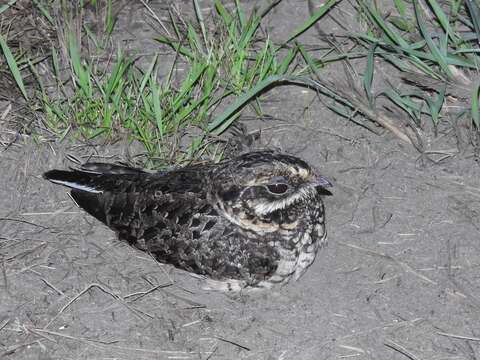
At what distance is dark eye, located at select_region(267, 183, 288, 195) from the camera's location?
464 cm

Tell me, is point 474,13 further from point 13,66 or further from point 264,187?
point 13,66

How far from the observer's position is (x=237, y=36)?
5.94m

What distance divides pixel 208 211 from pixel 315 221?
0.57 metres

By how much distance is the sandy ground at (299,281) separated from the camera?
4.48 meters

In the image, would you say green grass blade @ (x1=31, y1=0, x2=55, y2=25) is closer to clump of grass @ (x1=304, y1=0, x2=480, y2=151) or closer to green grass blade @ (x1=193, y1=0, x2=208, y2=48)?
green grass blade @ (x1=193, y1=0, x2=208, y2=48)

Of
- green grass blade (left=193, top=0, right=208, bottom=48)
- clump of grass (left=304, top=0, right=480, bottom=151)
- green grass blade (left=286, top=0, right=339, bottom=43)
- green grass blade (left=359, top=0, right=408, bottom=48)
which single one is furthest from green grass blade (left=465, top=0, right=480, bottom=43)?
green grass blade (left=193, top=0, right=208, bottom=48)

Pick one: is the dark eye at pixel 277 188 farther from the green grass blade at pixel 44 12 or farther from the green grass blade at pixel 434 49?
the green grass blade at pixel 44 12

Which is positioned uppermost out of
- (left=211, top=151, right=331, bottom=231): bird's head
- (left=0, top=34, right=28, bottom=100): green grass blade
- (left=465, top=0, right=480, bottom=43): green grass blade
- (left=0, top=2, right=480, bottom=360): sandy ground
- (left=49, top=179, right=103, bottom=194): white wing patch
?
(left=465, top=0, right=480, bottom=43): green grass blade

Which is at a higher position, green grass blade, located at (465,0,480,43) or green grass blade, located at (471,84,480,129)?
green grass blade, located at (465,0,480,43)

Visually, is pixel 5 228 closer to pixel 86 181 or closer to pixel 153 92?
pixel 86 181

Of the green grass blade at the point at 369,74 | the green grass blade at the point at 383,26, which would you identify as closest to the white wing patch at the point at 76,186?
the green grass blade at the point at 369,74

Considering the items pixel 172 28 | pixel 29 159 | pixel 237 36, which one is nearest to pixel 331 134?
pixel 237 36

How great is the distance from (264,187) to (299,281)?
Answer: 57 cm

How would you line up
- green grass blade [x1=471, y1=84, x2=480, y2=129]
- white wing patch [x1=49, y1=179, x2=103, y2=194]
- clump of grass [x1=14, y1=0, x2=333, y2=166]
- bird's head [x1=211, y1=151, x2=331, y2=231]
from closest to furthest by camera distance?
bird's head [x1=211, y1=151, x2=331, y2=231] → white wing patch [x1=49, y1=179, x2=103, y2=194] → green grass blade [x1=471, y1=84, x2=480, y2=129] → clump of grass [x1=14, y1=0, x2=333, y2=166]
